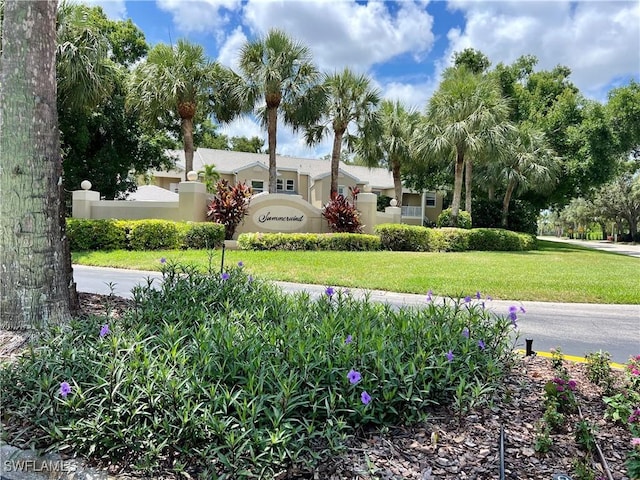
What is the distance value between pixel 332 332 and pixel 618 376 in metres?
2.42

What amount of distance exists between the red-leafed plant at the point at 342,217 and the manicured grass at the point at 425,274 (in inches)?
168

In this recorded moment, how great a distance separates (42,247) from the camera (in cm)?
344

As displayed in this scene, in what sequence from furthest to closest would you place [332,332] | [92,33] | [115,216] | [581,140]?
[581,140] < [115,216] < [92,33] < [332,332]

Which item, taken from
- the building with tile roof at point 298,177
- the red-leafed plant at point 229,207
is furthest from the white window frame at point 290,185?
the red-leafed plant at point 229,207

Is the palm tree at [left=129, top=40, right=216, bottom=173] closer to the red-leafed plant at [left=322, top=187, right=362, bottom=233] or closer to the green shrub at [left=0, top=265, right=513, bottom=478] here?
the red-leafed plant at [left=322, top=187, right=362, bottom=233]

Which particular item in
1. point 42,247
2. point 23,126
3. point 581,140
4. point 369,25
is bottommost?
point 42,247

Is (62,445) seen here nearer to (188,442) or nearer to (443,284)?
(188,442)

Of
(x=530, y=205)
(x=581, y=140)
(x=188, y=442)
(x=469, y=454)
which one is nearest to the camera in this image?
(x=188, y=442)

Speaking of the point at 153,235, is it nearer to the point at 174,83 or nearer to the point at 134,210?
the point at 134,210

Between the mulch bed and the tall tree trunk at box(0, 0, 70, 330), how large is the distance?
6.86ft

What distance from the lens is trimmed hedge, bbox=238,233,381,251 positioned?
15.0 m

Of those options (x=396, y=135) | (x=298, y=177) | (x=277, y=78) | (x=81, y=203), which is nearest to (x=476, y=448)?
(x=81, y=203)

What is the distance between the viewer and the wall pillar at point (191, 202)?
1622 cm

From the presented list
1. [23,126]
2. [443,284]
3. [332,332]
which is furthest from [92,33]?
[332,332]
